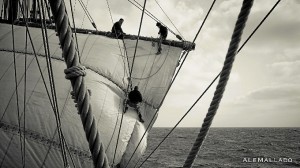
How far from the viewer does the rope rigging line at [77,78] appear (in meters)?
1.49

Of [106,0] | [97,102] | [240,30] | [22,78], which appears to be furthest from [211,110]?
[106,0]

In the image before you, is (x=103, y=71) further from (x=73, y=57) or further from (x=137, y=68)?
(x=73, y=57)

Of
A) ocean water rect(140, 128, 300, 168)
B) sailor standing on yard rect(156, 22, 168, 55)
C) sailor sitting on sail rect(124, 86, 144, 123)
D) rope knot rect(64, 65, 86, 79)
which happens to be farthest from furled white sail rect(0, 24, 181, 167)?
ocean water rect(140, 128, 300, 168)

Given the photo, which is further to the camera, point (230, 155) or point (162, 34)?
point (230, 155)

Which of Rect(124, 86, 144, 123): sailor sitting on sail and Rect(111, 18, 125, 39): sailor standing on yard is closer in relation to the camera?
Rect(124, 86, 144, 123): sailor sitting on sail

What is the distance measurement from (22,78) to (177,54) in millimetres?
7896

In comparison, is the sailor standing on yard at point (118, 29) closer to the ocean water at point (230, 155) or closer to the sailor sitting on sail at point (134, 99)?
the sailor sitting on sail at point (134, 99)

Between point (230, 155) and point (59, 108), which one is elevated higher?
point (59, 108)

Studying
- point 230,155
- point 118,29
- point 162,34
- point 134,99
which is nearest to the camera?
point 134,99

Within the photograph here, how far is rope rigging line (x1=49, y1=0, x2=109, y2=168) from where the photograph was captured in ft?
4.90

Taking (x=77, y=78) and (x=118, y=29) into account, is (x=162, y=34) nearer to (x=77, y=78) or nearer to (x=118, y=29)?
(x=118, y=29)

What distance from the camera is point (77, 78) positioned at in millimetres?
1554

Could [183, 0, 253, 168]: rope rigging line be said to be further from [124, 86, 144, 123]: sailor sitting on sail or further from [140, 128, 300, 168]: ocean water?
[140, 128, 300, 168]: ocean water

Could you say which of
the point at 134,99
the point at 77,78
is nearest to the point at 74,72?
the point at 77,78
